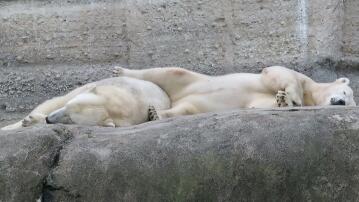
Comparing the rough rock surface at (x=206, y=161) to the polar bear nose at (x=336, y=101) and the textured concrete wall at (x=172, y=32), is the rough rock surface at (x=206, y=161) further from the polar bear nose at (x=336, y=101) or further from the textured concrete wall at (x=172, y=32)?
the textured concrete wall at (x=172, y=32)

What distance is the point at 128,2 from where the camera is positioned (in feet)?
20.4

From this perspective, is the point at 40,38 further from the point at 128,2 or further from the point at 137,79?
the point at 137,79

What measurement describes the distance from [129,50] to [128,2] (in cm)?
38

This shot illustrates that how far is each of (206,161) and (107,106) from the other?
41.0 inches

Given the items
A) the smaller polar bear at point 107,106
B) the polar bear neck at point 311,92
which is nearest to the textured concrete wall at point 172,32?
the polar bear neck at point 311,92

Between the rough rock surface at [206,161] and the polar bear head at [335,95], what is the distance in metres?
1.30

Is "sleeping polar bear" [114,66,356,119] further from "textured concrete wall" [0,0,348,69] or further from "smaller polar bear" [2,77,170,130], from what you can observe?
"textured concrete wall" [0,0,348,69]

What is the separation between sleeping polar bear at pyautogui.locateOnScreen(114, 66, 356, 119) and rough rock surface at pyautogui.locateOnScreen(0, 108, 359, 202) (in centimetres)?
119

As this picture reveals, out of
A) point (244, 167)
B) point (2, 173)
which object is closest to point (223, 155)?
point (244, 167)

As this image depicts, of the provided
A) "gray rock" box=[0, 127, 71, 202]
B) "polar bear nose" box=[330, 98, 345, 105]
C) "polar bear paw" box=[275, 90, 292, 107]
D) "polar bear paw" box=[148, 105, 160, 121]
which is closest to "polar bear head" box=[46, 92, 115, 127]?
"polar bear paw" box=[148, 105, 160, 121]

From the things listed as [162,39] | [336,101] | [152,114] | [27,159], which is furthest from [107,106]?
[162,39]

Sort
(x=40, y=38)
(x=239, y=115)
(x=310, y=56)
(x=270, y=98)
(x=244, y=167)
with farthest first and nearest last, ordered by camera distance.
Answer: (x=40, y=38), (x=310, y=56), (x=270, y=98), (x=239, y=115), (x=244, y=167)

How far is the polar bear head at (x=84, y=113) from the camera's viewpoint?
3.89m

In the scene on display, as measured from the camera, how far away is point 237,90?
480 centimetres
